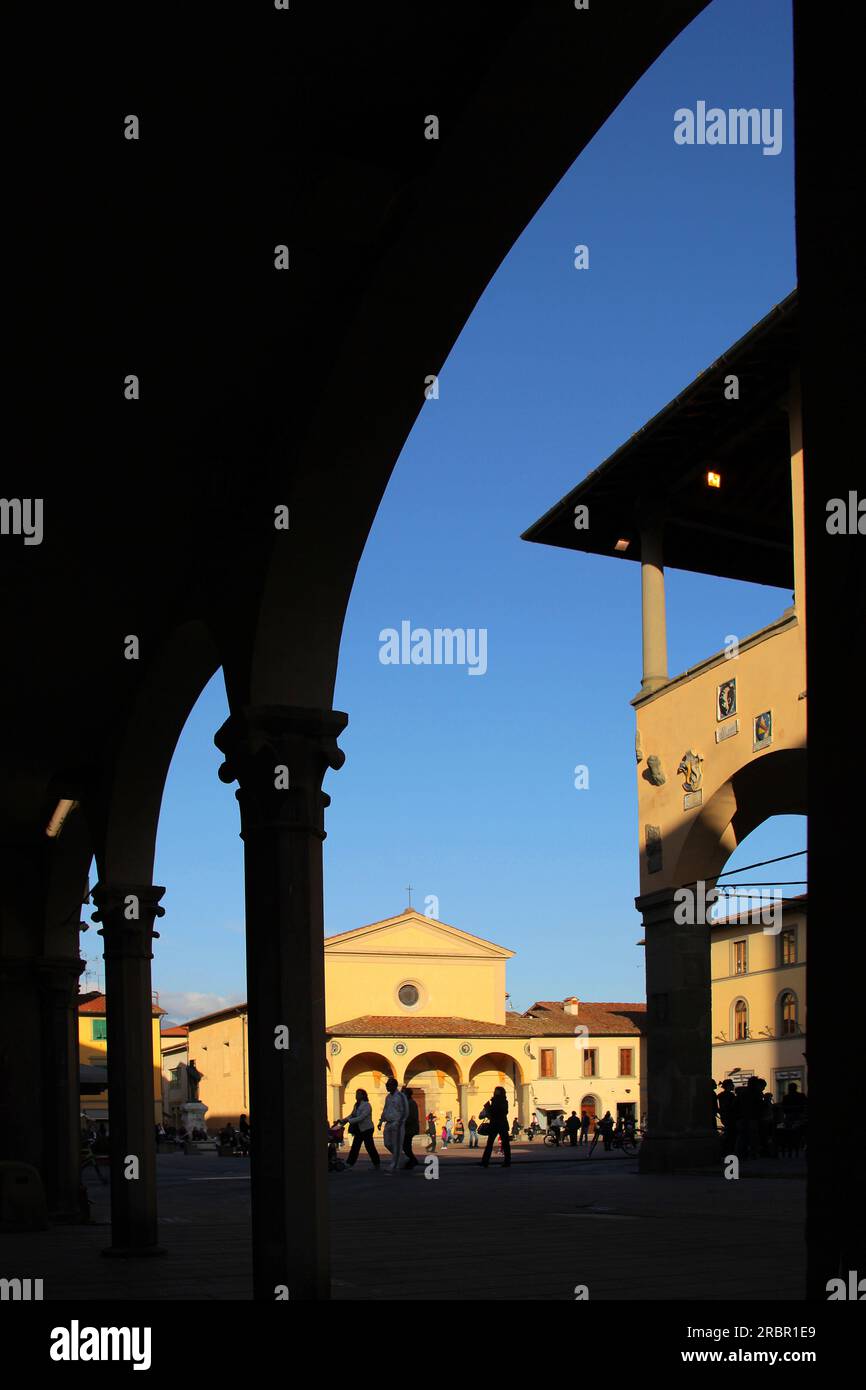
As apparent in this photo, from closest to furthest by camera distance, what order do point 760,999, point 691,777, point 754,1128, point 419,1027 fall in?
1. point 691,777
2. point 754,1128
3. point 760,999
4. point 419,1027

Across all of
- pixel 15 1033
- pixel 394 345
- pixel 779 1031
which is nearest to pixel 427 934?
pixel 779 1031

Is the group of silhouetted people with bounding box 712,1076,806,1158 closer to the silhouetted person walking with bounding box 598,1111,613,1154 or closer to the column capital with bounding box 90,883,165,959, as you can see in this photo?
the column capital with bounding box 90,883,165,959

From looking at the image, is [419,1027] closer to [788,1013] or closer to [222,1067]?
[222,1067]

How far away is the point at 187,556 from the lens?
840 cm

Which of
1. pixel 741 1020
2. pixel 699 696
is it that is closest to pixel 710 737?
pixel 699 696

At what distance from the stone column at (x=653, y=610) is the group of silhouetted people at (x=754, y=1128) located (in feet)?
18.0

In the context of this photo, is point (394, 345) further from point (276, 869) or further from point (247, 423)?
point (276, 869)

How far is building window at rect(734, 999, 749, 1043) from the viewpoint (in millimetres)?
45125

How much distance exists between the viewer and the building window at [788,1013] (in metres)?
42.3

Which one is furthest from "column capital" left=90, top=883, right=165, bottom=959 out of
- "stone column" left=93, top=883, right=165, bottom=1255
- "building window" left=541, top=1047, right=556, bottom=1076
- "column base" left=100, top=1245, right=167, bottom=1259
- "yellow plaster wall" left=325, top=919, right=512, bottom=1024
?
"building window" left=541, top=1047, right=556, bottom=1076

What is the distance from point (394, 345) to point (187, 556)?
2.74 m

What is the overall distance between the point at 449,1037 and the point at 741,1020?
15789 millimetres

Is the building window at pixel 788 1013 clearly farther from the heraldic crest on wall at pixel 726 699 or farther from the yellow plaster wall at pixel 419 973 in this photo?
the heraldic crest on wall at pixel 726 699

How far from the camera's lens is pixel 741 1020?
45531mm
